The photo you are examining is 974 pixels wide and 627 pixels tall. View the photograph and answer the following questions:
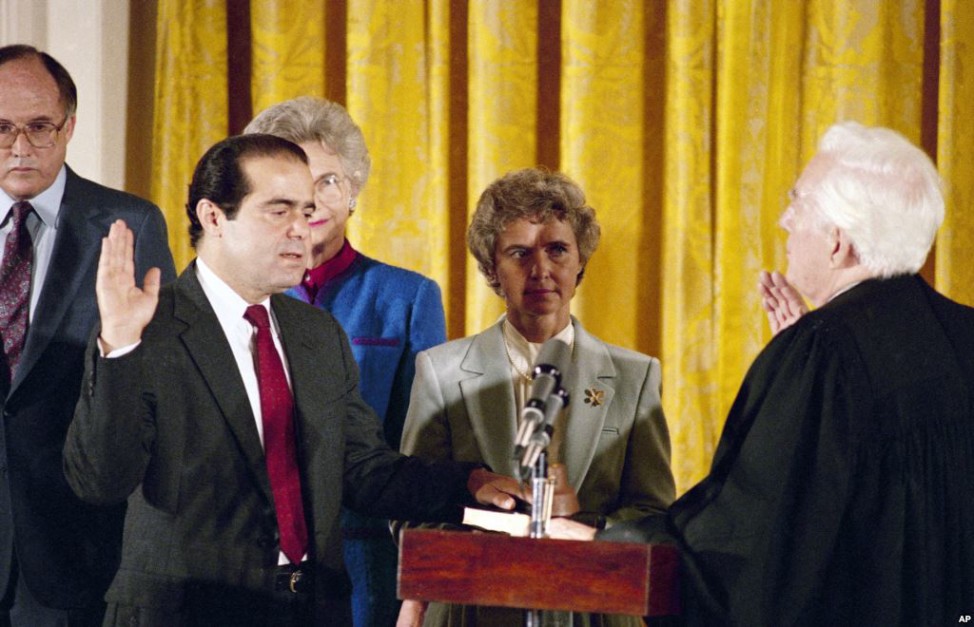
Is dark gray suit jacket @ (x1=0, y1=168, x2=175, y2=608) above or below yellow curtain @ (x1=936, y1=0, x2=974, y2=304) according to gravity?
below

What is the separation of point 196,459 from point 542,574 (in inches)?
32.3

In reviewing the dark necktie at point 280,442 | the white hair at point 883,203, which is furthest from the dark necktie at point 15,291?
the white hair at point 883,203

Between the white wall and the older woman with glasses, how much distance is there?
984mm

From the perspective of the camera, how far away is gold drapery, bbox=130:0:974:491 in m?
3.96

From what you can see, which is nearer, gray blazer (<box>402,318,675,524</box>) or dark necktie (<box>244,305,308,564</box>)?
Result: dark necktie (<box>244,305,308,564</box>)

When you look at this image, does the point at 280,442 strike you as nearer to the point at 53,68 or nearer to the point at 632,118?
the point at 53,68

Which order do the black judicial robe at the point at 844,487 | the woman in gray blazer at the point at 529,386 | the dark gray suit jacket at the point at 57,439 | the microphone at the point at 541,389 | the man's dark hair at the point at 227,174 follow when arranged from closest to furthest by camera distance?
the microphone at the point at 541,389 → the black judicial robe at the point at 844,487 → the man's dark hair at the point at 227,174 → the dark gray suit jacket at the point at 57,439 → the woman in gray blazer at the point at 529,386

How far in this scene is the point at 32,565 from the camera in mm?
2871

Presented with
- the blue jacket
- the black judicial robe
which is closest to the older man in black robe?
the black judicial robe

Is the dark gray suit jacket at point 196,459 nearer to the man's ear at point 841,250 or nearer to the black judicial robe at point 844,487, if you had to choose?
the black judicial robe at point 844,487

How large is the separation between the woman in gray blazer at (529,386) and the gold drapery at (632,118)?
827 mm

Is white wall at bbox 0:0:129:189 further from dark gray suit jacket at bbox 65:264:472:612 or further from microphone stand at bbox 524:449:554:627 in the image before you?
microphone stand at bbox 524:449:554:627

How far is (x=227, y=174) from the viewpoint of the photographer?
2.73 meters

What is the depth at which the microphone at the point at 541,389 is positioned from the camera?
6.77 feet
